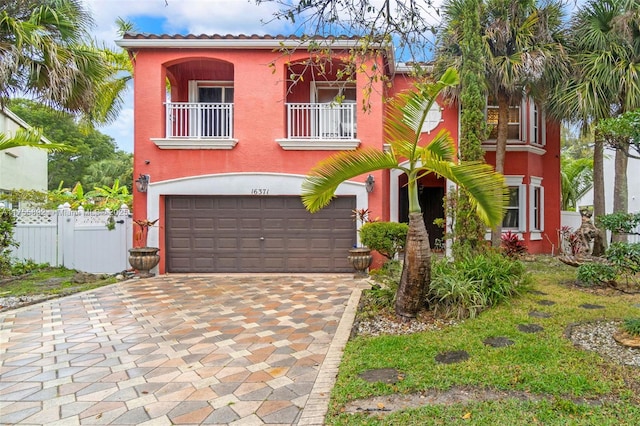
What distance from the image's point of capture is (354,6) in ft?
15.2

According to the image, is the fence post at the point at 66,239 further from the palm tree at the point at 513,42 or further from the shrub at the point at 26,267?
the palm tree at the point at 513,42

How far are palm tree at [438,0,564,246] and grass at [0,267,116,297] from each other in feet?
36.3

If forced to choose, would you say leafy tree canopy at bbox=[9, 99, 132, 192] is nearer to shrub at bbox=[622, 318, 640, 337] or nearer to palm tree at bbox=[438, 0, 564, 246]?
palm tree at bbox=[438, 0, 564, 246]

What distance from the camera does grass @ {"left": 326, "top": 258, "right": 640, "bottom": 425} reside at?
3.12m

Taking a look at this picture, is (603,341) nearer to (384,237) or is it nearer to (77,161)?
(384,237)

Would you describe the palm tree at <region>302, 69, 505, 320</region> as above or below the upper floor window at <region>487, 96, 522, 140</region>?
below

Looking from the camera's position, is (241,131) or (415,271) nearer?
(415,271)

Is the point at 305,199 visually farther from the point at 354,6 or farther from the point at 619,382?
the point at 619,382

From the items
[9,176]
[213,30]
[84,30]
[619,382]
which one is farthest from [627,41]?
[9,176]

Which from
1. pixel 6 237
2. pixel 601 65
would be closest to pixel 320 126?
pixel 601 65

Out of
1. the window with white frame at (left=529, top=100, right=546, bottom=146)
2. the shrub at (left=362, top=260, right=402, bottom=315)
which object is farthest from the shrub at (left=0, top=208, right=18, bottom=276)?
the window with white frame at (left=529, top=100, right=546, bottom=146)

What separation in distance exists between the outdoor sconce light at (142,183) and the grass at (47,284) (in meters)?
2.58

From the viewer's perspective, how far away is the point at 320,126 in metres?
11.1

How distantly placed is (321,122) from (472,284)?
21.9ft
